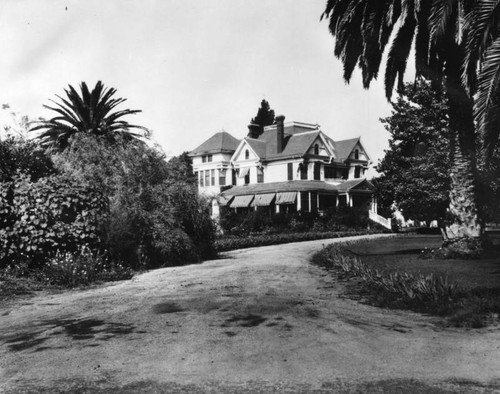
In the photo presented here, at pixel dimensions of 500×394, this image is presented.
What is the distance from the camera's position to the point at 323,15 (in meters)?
16.7

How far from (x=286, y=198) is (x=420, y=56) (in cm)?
2939

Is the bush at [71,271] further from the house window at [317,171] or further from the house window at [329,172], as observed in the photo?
the house window at [329,172]

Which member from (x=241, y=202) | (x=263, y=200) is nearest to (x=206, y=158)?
(x=241, y=202)

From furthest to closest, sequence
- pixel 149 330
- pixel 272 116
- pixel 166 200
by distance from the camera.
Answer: pixel 272 116 → pixel 166 200 → pixel 149 330

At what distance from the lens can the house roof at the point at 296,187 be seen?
45094 millimetres

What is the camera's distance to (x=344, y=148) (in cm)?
5225

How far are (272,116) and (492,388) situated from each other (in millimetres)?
71129

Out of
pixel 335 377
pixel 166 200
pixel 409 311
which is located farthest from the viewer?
pixel 166 200

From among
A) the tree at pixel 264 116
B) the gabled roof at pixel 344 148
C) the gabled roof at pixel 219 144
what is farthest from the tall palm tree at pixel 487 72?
the tree at pixel 264 116

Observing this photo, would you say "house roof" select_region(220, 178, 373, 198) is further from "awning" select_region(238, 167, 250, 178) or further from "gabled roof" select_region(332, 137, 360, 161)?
"gabled roof" select_region(332, 137, 360, 161)

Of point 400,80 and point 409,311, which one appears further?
point 400,80

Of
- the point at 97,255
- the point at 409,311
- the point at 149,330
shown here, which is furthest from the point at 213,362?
the point at 97,255

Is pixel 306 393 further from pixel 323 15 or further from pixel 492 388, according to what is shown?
pixel 323 15

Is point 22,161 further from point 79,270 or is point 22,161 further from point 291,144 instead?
point 291,144
